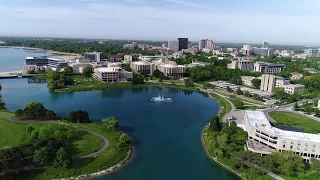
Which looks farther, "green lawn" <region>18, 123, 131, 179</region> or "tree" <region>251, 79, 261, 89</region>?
"tree" <region>251, 79, 261, 89</region>

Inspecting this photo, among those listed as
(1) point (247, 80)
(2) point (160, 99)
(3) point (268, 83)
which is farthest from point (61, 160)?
(1) point (247, 80)

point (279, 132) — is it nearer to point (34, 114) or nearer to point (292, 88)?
point (34, 114)

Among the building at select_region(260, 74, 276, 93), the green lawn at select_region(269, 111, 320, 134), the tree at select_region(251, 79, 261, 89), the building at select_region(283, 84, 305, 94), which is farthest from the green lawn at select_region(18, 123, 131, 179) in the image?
the building at select_region(283, 84, 305, 94)

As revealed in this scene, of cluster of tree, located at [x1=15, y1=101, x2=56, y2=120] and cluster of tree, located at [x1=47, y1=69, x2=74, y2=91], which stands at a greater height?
cluster of tree, located at [x1=47, y1=69, x2=74, y2=91]

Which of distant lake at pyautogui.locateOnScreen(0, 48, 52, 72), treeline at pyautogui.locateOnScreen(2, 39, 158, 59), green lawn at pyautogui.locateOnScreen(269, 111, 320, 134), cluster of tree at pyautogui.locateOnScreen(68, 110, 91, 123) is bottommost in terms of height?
green lawn at pyautogui.locateOnScreen(269, 111, 320, 134)

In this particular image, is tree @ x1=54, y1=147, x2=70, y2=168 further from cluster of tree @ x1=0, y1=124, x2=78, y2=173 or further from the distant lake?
the distant lake

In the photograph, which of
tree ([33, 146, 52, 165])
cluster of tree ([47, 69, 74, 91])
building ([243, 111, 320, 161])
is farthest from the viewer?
cluster of tree ([47, 69, 74, 91])

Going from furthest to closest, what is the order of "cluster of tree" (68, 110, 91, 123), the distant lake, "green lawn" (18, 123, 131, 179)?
the distant lake < "cluster of tree" (68, 110, 91, 123) < "green lawn" (18, 123, 131, 179)
